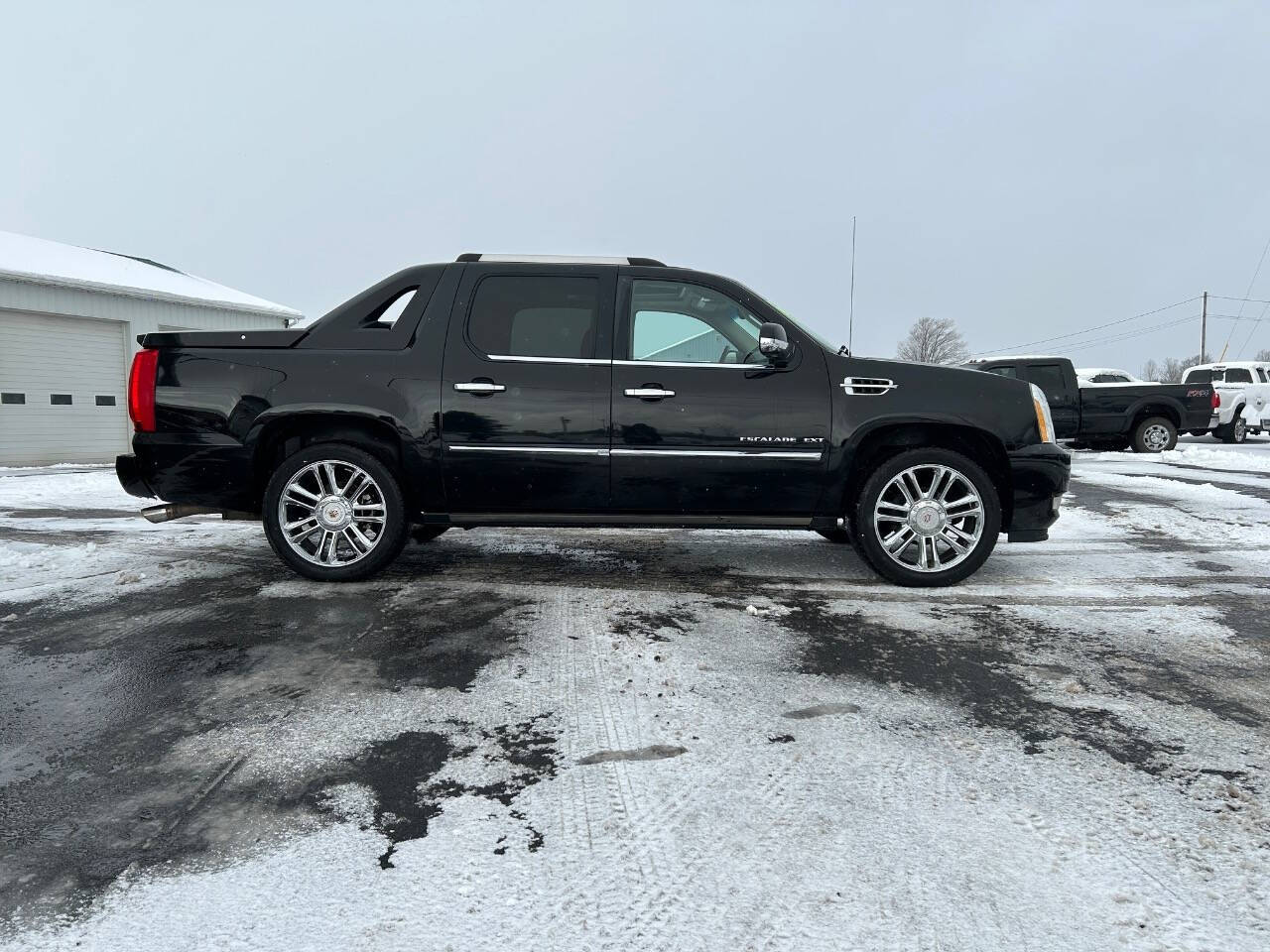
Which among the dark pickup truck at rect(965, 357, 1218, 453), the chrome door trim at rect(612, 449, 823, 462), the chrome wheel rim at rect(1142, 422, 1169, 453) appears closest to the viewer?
the chrome door trim at rect(612, 449, 823, 462)

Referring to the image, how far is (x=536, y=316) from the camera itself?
4.39 m

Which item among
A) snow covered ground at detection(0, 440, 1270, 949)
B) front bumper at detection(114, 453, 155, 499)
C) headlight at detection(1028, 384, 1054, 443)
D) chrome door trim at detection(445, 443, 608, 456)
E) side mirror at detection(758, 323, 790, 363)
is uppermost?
side mirror at detection(758, 323, 790, 363)

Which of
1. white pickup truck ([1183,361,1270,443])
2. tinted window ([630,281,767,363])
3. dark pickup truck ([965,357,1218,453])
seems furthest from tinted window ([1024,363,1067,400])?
tinted window ([630,281,767,363])

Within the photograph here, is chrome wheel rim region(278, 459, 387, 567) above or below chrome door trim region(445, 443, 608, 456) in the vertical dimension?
below

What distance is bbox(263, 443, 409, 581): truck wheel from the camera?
4281 mm

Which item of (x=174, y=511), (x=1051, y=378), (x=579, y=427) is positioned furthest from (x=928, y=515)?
(x=1051, y=378)

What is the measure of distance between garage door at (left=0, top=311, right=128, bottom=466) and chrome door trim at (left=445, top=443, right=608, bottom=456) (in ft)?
51.0

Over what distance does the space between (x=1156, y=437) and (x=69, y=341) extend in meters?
22.0

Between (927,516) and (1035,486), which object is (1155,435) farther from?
(927,516)

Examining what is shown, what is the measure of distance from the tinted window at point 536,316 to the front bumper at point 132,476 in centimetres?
205

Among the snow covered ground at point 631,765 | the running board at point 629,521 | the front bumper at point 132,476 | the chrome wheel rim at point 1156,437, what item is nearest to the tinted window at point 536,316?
the running board at point 629,521

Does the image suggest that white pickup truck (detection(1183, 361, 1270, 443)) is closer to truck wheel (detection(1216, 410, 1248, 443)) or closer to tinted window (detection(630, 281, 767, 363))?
truck wheel (detection(1216, 410, 1248, 443))

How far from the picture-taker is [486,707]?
2.56m

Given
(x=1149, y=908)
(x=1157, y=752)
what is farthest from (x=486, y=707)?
(x=1157, y=752)
